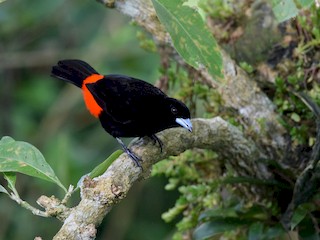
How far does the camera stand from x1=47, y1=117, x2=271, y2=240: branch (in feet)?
6.12

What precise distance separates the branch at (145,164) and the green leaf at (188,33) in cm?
41

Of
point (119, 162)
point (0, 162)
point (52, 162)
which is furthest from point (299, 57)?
point (52, 162)

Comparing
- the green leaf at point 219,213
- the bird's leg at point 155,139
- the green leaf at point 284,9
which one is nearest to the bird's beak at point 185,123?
the bird's leg at point 155,139

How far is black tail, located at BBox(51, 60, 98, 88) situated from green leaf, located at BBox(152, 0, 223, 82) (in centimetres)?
116

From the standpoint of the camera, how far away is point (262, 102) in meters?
2.87

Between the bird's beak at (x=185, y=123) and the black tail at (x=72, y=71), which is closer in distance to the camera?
the bird's beak at (x=185, y=123)

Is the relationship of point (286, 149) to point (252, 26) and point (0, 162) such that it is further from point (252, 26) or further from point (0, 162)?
point (0, 162)

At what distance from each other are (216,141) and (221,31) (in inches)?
28.7

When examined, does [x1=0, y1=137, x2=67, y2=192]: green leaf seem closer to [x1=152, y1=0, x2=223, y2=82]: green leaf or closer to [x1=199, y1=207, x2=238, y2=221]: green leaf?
[x1=152, y1=0, x2=223, y2=82]: green leaf

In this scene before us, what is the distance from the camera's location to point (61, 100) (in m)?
5.06

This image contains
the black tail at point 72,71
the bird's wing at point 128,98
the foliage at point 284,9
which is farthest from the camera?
the black tail at point 72,71

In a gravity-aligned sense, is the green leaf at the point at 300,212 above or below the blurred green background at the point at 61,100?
above

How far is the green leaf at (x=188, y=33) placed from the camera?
1902 millimetres

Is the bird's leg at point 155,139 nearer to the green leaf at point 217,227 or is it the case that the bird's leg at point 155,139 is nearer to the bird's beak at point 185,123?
the bird's beak at point 185,123
